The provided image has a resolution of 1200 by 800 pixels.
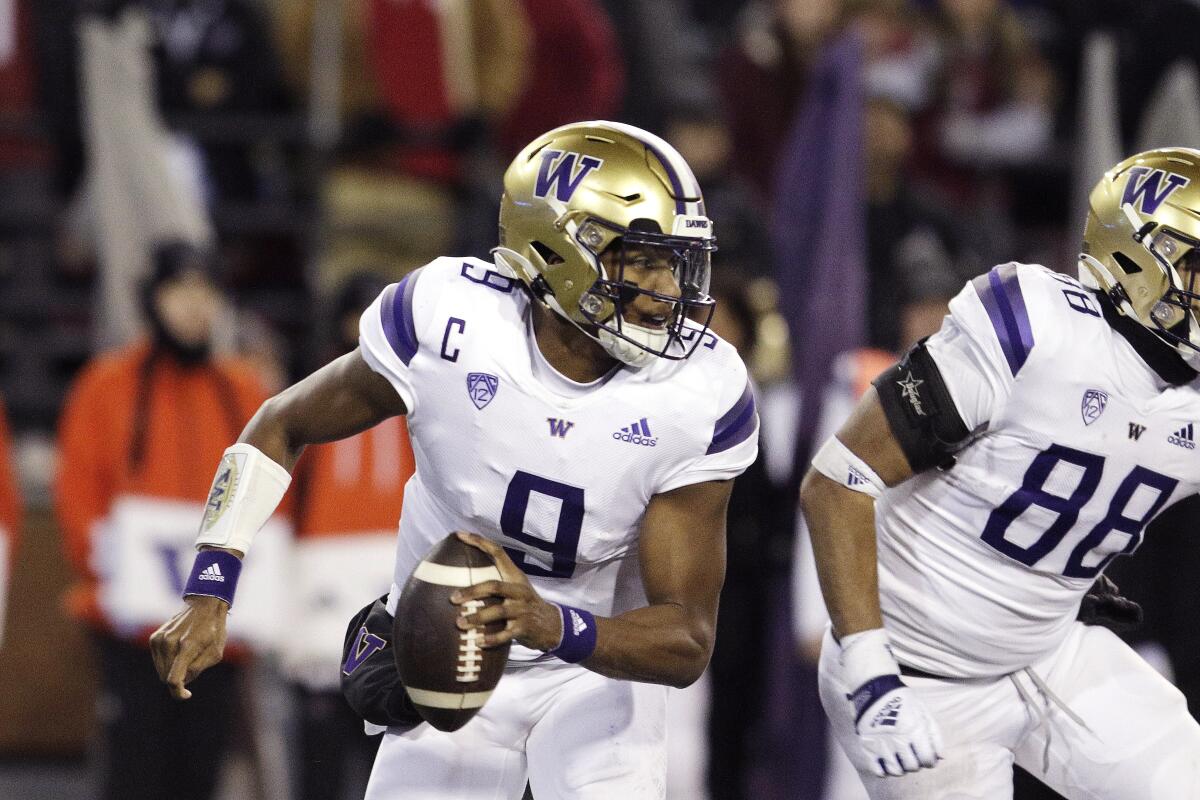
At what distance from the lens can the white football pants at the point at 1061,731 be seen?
3.44 metres

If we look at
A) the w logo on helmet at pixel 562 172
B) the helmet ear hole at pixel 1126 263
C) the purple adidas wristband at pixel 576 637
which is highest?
the w logo on helmet at pixel 562 172

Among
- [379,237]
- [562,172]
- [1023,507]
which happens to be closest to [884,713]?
[1023,507]

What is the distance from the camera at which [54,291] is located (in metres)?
7.45

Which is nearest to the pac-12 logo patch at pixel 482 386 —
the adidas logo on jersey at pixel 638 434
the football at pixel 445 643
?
the adidas logo on jersey at pixel 638 434

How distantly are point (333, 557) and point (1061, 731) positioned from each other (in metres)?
2.47

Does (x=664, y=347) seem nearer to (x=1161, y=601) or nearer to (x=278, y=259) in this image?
(x=1161, y=601)

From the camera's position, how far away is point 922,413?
11.0 ft

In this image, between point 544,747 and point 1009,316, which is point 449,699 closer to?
point 544,747

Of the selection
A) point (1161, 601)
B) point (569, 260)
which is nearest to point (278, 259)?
point (1161, 601)

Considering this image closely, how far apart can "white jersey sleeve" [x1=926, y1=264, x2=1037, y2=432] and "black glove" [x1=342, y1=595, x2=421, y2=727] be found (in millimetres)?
1150

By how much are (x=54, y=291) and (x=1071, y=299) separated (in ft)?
16.8

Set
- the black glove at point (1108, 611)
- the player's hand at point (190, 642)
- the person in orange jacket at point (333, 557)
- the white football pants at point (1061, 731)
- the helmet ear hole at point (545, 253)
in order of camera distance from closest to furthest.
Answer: the player's hand at point (190, 642)
the helmet ear hole at point (545, 253)
the white football pants at point (1061, 731)
the black glove at point (1108, 611)
the person in orange jacket at point (333, 557)

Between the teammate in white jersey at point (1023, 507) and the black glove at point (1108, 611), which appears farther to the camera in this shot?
the black glove at point (1108, 611)

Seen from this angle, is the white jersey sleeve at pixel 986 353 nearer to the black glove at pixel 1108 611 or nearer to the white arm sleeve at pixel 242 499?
the black glove at pixel 1108 611
